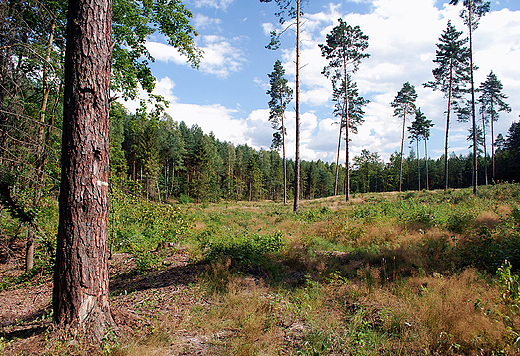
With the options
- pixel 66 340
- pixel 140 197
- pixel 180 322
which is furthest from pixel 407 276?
pixel 140 197

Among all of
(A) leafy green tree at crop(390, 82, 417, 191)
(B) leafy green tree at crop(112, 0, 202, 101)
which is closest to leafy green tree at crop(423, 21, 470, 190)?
(A) leafy green tree at crop(390, 82, 417, 191)

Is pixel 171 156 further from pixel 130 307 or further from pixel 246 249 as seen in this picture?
pixel 130 307

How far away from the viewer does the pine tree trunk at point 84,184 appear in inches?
118

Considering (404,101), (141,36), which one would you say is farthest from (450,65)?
(141,36)

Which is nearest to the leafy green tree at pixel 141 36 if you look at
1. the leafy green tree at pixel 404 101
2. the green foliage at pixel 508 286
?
the green foliage at pixel 508 286

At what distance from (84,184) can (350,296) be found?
439 cm

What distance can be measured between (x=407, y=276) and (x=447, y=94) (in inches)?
1167

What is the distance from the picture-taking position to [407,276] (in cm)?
512

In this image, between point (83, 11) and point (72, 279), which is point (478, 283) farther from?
point (83, 11)

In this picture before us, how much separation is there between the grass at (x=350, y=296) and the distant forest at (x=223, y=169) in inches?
778

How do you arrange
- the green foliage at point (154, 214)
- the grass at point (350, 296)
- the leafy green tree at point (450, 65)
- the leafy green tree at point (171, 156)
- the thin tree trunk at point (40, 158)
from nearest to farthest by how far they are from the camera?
the grass at point (350, 296) → the thin tree trunk at point (40, 158) → the green foliage at point (154, 214) → the leafy green tree at point (450, 65) → the leafy green tree at point (171, 156)

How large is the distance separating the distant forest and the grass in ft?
64.8

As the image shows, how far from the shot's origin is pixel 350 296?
454 centimetres

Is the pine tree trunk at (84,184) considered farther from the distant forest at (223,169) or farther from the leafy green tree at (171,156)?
the leafy green tree at (171,156)
